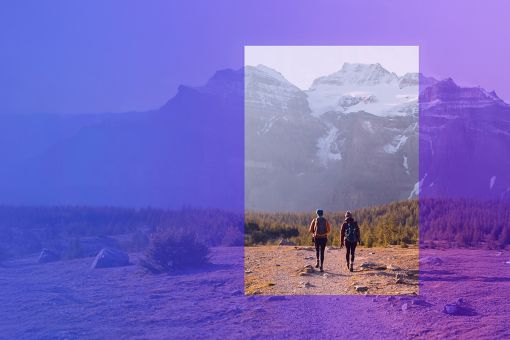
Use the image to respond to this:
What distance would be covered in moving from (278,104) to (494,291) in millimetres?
21553

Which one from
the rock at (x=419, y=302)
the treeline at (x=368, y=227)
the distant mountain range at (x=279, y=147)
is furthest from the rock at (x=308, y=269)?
the distant mountain range at (x=279, y=147)

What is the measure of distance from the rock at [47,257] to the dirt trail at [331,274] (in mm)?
5642

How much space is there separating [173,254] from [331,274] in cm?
353

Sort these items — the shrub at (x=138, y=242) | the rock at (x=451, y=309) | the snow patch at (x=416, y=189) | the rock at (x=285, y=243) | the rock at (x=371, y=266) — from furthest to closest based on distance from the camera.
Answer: the snow patch at (x=416, y=189) → the rock at (x=285, y=243) → the shrub at (x=138, y=242) → the rock at (x=371, y=266) → the rock at (x=451, y=309)

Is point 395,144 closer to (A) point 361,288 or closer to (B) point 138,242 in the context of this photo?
(B) point 138,242

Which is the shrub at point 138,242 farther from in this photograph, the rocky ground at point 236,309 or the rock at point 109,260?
the rocky ground at point 236,309

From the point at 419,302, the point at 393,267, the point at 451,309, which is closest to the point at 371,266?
the point at 393,267

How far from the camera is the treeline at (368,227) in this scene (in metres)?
17.8

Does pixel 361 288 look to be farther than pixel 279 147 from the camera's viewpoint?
No

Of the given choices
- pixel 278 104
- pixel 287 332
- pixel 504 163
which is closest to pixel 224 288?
pixel 287 332

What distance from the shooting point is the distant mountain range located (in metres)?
25.9

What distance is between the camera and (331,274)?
11094 mm

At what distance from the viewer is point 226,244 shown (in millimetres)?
17922

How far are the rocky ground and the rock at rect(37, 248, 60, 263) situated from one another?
12.8 feet
